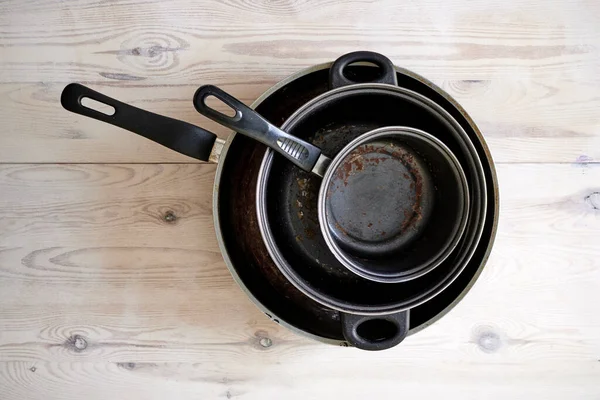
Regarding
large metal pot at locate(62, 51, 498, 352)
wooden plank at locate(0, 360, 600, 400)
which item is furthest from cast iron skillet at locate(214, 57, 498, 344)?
wooden plank at locate(0, 360, 600, 400)

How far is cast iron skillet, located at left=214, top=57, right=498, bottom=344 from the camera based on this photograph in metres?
0.56

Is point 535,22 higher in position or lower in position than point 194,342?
higher

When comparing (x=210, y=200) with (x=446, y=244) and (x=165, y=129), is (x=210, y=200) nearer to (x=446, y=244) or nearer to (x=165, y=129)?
(x=165, y=129)

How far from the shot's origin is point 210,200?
66 cm

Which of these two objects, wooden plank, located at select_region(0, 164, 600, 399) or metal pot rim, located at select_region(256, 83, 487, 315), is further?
Answer: wooden plank, located at select_region(0, 164, 600, 399)

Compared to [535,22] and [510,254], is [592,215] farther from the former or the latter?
[535,22]

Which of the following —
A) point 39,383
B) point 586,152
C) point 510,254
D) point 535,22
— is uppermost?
point 535,22

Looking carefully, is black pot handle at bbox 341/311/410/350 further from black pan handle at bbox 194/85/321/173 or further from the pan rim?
black pan handle at bbox 194/85/321/173

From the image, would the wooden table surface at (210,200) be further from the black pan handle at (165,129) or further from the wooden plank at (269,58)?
the black pan handle at (165,129)

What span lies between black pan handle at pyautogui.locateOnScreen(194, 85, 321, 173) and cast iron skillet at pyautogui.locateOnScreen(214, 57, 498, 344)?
2.3 inches

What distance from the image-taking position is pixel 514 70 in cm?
66

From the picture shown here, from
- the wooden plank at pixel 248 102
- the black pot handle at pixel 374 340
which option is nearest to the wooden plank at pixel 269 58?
the wooden plank at pixel 248 102

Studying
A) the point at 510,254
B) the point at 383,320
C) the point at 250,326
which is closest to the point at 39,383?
the point at 250,326

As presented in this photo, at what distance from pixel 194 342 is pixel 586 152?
56 cm
